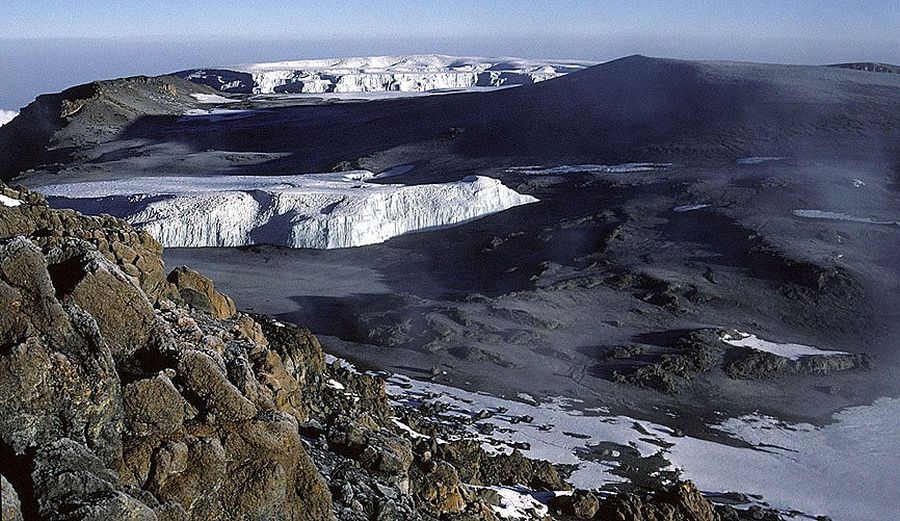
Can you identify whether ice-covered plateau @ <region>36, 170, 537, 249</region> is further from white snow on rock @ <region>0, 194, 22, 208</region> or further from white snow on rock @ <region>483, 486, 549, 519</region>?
white snow on rock @ <region>483, 486, 549, 519</region>

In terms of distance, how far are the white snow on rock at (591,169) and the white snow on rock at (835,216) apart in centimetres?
785

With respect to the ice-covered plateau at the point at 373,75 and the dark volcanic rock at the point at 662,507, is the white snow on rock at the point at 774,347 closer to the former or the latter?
the dark volcanic rock at the point at 662,507

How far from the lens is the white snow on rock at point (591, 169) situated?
36.0 metres

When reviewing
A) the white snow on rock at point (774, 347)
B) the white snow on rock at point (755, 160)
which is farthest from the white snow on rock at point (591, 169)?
the white snow on rock at point (774, 347)

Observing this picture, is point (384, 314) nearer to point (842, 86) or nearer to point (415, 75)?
point (842, 86)

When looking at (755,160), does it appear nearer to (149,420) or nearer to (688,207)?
(688,207)

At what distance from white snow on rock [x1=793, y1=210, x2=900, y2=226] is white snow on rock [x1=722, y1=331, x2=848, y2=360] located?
27.9 feet

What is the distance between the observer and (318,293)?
82.1ft

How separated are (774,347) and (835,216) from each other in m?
9.26

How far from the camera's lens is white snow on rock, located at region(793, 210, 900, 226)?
27.6 meters

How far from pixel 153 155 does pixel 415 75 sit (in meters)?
60.9

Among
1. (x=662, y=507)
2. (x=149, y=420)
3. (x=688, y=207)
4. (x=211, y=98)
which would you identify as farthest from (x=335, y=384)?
(x=211, y=98)

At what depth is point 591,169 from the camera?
1454 inches

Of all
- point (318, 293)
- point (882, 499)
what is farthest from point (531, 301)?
point (882, 499)
